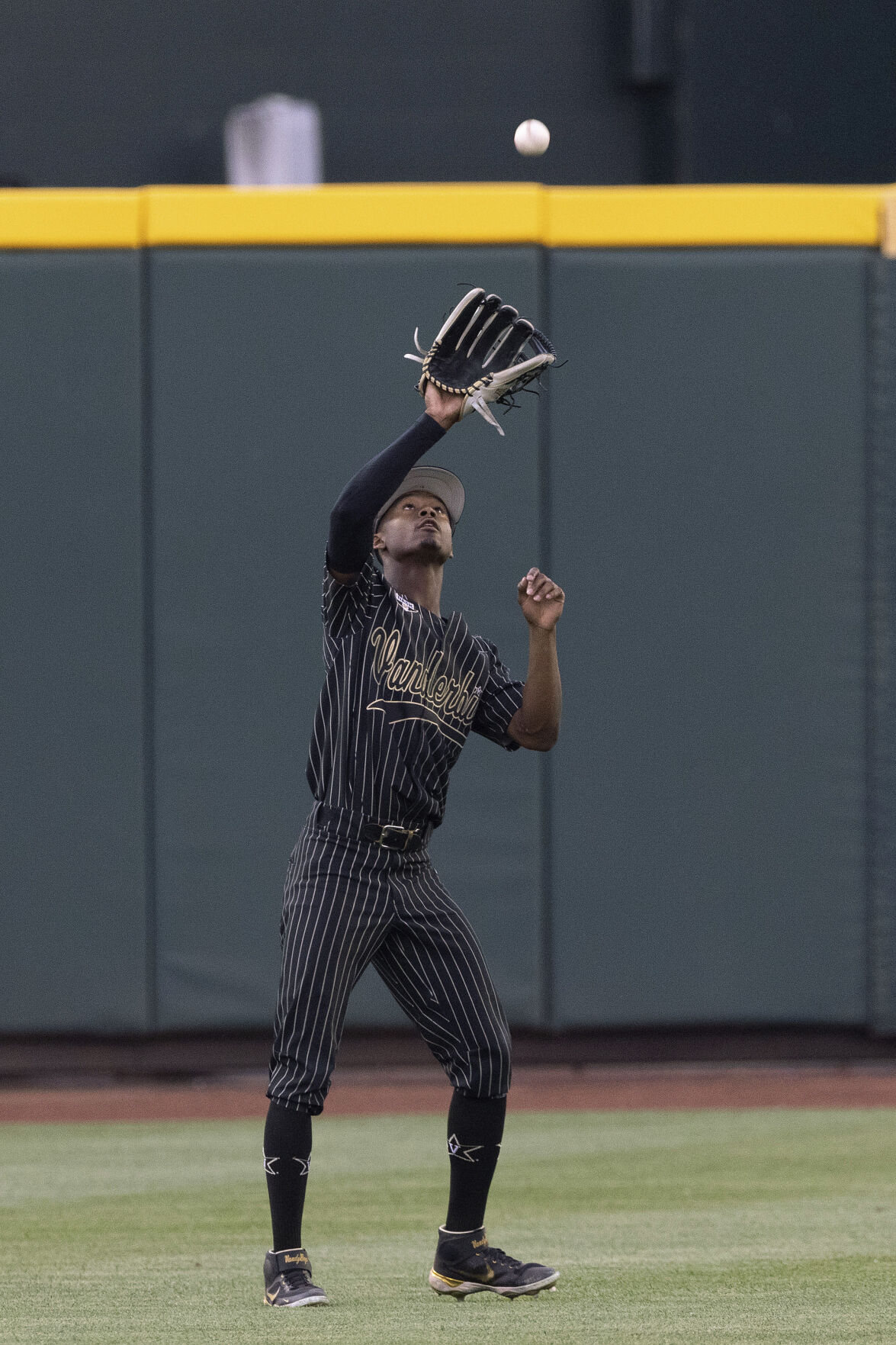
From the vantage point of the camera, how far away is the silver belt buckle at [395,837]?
346 cm

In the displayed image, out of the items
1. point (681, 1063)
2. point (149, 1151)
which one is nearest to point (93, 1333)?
point (149, 1151)

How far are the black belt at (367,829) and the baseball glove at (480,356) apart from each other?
801 mm

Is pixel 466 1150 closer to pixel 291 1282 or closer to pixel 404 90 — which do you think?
pixel 291 1282

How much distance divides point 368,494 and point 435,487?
37 cm

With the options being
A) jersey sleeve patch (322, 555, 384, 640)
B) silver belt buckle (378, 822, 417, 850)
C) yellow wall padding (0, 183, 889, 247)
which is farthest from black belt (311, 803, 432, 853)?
yellow wall padding (0, 183, 889, 247)

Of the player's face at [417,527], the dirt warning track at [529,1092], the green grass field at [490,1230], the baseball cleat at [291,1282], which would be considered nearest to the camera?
the green grass field at [490,1230]

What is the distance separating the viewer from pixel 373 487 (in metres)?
3.27

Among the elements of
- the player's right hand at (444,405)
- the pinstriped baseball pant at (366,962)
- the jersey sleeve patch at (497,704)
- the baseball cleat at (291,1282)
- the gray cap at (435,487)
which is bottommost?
the baseball cleat at (291,1282)

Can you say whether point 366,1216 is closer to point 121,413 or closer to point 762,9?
point 121,413

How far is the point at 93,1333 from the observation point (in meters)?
3.12

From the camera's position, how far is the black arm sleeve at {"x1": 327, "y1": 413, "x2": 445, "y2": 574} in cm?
328

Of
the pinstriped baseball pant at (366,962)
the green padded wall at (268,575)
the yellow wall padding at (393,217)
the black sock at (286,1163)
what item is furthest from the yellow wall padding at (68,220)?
the black sock at (286,1163)

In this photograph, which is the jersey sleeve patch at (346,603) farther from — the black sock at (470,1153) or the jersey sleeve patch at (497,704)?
the black sock at (470,1153)

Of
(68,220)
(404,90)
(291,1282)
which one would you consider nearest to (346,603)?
(291,1282)
